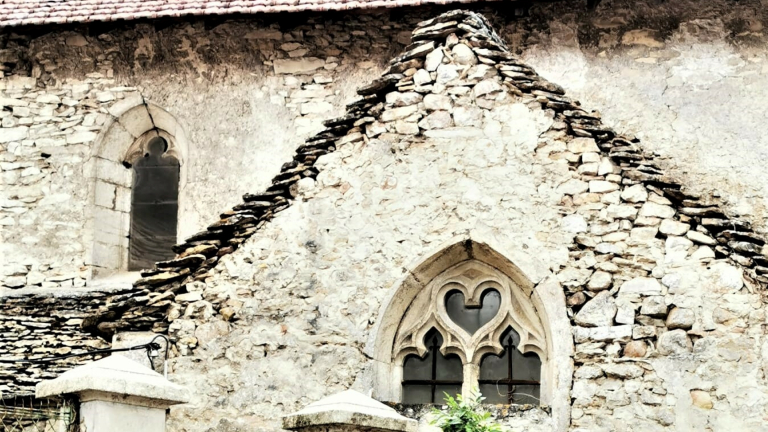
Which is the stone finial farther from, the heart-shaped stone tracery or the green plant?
the heart-shaped stone tracery

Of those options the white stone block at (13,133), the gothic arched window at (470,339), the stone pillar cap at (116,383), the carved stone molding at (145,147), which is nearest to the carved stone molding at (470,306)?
the gothic arched window at (470,339)

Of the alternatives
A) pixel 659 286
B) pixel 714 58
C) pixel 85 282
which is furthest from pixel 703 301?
pixel 85 282

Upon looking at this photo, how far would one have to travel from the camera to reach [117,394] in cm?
744

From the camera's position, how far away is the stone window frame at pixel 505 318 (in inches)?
374

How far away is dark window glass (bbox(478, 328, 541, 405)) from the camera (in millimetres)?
9945

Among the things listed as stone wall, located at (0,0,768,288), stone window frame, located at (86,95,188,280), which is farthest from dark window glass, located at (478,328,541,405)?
stone window frame, located at (86,95,188,280)

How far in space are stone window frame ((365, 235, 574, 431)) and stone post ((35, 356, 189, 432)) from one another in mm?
2371

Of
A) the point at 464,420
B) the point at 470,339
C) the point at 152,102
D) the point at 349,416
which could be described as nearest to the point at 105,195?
the point at 152,102

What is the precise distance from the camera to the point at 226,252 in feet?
33.7

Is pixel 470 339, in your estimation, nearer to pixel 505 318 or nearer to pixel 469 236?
pixel 505 318

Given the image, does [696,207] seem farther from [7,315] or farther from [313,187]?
A: [7,315]

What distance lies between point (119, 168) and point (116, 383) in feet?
25.2

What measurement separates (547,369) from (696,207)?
1585mm

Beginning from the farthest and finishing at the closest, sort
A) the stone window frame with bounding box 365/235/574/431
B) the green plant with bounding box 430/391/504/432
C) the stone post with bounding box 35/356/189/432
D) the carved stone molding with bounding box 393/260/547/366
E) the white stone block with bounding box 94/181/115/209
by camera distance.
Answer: the white stone block with bounding box 94/181/115/209
the carved stone molding with bounding box 393/260/547/366
the stone window frame with bounding box 365/235/574/431
the green plant with bounding box 430/391/504/432
the stone post with bounding box 35/356/189/432
